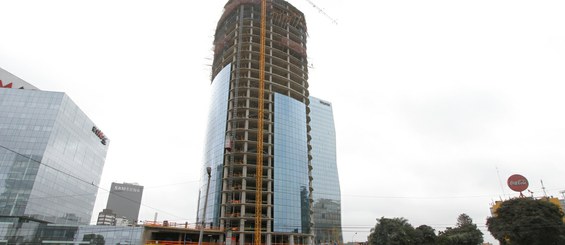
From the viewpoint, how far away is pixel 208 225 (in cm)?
9288

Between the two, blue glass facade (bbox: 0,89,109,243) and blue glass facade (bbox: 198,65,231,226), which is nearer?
blue glass facade (bbox: 198,65,231,226)

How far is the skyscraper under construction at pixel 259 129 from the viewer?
94188mm

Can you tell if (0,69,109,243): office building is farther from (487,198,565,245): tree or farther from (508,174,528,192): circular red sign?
(508,174,528,192): circular red sign

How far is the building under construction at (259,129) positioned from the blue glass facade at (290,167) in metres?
0.29

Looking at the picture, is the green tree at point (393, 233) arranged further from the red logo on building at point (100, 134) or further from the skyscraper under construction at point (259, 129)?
the red logo on building at point (100, 134)

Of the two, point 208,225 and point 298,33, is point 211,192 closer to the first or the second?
point 208,225

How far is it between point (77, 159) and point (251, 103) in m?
81.4

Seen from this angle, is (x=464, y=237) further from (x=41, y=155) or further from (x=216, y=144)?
(x=41, y=155)

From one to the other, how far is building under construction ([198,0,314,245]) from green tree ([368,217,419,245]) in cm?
2081

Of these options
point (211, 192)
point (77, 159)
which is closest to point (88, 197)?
point (77, 159)

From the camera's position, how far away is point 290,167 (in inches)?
4055

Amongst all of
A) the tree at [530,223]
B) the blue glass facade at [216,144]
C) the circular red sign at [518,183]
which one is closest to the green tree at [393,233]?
the tree at [530,223]

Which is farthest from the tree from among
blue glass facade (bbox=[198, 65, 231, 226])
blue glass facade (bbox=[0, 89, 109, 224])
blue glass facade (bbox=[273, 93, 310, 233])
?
blue glass facade (bbox=[0, 89, 109, 224])

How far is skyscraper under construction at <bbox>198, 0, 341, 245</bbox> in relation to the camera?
94188 millimetres
